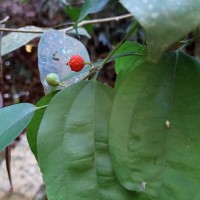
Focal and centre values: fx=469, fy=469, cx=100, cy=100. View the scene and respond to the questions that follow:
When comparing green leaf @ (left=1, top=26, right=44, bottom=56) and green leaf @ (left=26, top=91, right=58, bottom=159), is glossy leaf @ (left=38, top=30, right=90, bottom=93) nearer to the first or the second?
green leaf @ (left=26, top=91, right=58, bottom=159)

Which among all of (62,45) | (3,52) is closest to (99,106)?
(62,45)

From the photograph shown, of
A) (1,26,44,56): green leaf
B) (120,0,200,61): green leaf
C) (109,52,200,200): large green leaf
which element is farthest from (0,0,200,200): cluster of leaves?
(1,26,44,56): green leaf

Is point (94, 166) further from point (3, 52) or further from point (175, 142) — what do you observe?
point (3, 52)

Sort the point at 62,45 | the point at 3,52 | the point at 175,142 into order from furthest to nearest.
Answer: the point at 3,52 < the point at 62,45 < the point at 175,142

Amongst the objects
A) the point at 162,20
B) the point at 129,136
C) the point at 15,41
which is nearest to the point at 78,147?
the point at 129,136

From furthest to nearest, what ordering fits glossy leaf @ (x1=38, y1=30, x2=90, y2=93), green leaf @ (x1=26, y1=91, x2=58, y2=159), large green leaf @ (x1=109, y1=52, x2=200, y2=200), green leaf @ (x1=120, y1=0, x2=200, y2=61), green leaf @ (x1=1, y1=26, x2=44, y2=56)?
green leaf @ (x1=1, y1=26, x2=44, y2=56), glossy leaf @ (x1=38, y1=30, x2=90, y2=93), green leaf @ (x1=26, y1=91, x2=58, y2=159), large green leaf @ (x1=109, y1=52, x2=200, y2=200), green leaf @ (x1=120, y1=0, x2=200, y2=61)

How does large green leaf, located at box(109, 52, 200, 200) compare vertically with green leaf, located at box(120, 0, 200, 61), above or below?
below
